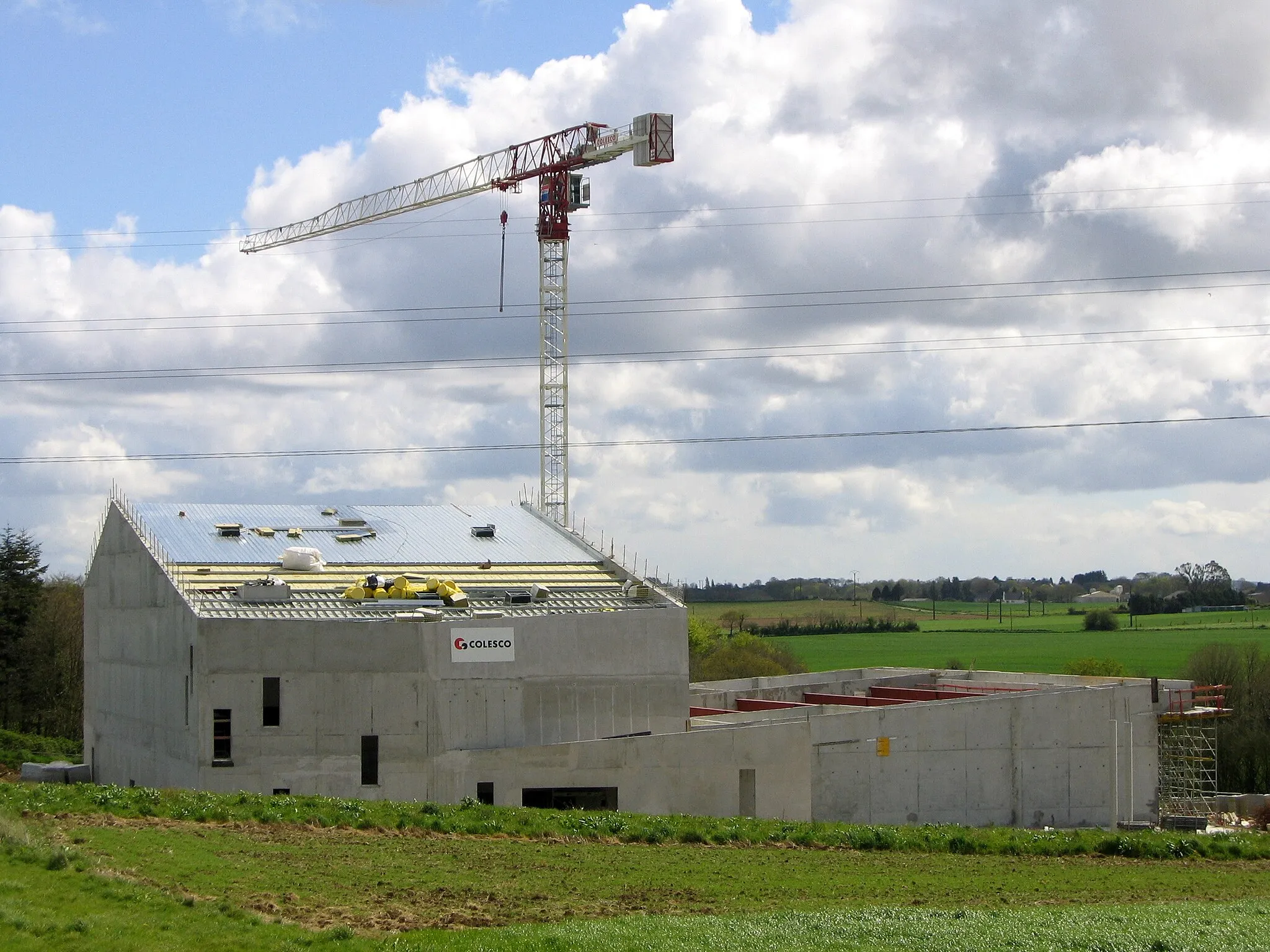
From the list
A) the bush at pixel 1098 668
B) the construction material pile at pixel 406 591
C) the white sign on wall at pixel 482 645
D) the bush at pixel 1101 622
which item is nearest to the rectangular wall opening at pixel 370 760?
the white sign on wall at pixel 482 645

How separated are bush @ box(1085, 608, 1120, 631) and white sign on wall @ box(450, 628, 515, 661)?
415ft

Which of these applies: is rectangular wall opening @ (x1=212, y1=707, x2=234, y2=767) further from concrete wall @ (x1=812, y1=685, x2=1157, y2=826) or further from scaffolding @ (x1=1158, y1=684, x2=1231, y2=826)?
scaffolding @ (x1=1158, y1=684, x2=1231, y2=826)

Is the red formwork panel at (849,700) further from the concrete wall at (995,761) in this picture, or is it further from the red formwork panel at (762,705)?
the concrete wall at (995,761)

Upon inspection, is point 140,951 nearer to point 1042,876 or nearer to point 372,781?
point 1042,876

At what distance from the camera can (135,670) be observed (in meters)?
48.5

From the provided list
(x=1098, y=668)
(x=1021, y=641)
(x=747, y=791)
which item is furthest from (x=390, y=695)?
(x=1021, y=641)

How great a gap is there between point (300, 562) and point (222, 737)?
9.28 metres

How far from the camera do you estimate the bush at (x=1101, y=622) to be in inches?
6206

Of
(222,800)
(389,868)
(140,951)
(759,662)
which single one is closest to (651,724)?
(222,800)

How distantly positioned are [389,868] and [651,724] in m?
23.6

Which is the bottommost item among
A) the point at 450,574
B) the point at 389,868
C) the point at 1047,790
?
the point at 1047,790

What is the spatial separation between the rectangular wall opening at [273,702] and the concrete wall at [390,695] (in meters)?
0.19

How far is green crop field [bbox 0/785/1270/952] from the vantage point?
58.1ft

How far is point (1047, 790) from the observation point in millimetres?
49562
